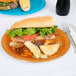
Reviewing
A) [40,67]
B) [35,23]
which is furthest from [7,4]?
[40,67]

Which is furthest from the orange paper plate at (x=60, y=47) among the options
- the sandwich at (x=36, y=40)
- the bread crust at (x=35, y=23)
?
the bread crust at (x=35, y=23)

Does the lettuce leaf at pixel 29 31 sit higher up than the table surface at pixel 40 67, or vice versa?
the lettuce leaf at pixel 29 31

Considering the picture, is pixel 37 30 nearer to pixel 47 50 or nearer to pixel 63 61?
→ pixel 47 50

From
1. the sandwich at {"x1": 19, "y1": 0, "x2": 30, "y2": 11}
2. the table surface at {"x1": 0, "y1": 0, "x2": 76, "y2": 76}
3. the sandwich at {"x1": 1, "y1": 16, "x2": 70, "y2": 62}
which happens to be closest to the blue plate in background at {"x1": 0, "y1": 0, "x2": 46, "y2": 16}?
the sandwich at {"x1": 19, "y1": 0, "x2": 30, "y2": 11}

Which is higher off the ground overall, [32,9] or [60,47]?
[32,9]

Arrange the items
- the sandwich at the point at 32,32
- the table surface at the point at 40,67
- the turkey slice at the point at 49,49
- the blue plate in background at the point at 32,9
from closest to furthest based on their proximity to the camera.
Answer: the table surface at the point at 40,67 < the turkey slice at the point at 49,49 < the sandwich at the point at 32,32 < the blue plate in background at the point at 32,9

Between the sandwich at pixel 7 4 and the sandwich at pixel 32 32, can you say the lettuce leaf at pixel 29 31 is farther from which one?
the sandwich at pixel 7 4

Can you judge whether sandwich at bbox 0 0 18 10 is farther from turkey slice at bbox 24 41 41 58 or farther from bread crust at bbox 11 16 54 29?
turkey slice at bbox 24 41 41 58

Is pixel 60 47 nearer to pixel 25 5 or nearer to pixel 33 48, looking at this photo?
pixel 33 48
